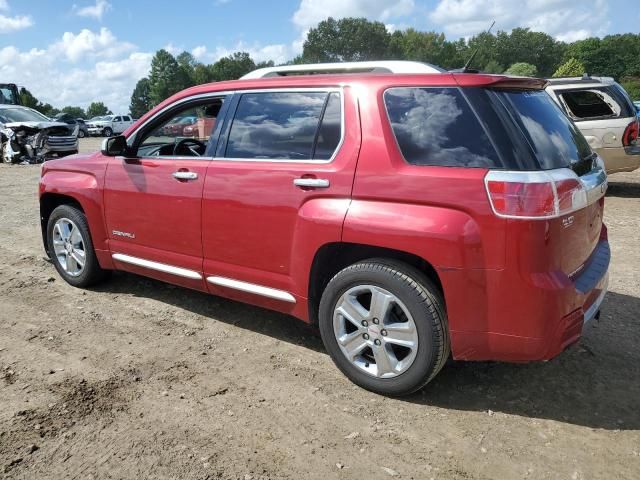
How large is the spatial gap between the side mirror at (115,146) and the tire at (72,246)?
2.63 ft

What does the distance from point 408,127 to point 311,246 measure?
89 cm

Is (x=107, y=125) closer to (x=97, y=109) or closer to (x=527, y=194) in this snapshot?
(x=527, y=194)

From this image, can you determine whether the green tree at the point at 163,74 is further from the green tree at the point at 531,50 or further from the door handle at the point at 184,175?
the door handle at the point at 184,175

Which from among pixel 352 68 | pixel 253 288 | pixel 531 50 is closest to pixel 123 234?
pixel 253 288

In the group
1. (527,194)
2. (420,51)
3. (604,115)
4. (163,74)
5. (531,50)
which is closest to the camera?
(527,194)

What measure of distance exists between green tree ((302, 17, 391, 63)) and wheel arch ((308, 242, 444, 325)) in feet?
416

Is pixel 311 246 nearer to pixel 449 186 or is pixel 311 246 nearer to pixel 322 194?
pixel 322 194

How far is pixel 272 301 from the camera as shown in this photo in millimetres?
3646

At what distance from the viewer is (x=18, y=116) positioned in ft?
61.2

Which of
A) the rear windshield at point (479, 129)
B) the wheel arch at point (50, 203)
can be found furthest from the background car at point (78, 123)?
the rear windshield at point (479, 129)

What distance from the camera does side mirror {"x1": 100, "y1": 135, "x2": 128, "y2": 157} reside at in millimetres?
4348

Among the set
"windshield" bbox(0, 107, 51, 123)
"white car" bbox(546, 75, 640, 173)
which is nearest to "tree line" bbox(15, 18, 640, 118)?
"windshield" bbox(0, 107, 51, 123)

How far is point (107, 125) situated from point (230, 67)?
232ft

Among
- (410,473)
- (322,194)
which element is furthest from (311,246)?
(410,473)
